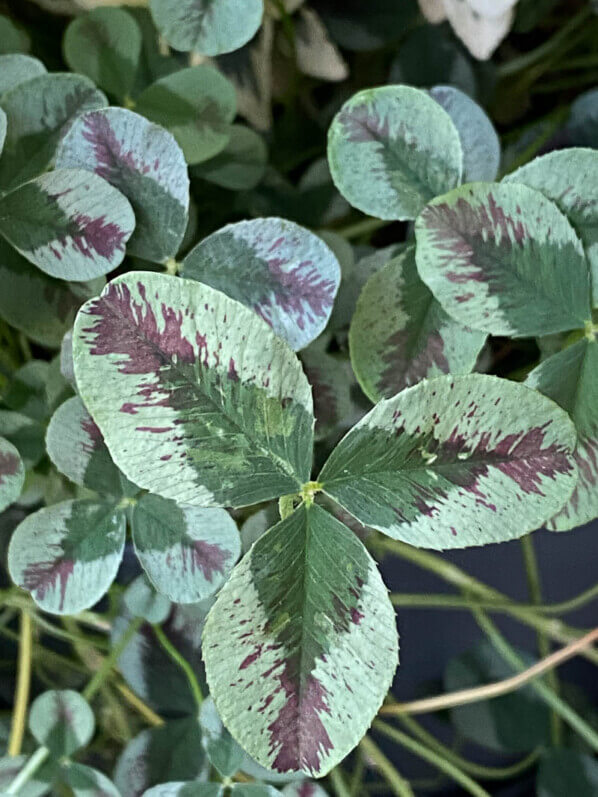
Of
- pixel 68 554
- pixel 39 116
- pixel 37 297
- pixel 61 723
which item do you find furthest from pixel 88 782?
pixel 39 116

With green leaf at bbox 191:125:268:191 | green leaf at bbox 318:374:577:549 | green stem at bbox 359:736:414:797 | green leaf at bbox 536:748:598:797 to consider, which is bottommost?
green leaf at bbox 536:748:598:797

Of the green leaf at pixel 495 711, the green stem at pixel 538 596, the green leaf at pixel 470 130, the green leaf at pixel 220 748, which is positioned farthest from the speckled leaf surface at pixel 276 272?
the green leaf at pixel 495 711

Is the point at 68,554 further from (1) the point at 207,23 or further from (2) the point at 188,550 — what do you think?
(1) the point at 207,23

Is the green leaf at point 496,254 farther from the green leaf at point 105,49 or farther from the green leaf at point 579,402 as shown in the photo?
the green leaf at point 105,49

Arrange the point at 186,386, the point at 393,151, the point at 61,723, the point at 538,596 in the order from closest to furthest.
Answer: the point at 186,386 → the point at 393,151 → the point at 61,723 → the point at 538,596

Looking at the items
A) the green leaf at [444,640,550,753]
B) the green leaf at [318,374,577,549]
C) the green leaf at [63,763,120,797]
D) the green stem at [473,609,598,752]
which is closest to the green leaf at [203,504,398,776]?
the green leaf at [318,374,577,549]

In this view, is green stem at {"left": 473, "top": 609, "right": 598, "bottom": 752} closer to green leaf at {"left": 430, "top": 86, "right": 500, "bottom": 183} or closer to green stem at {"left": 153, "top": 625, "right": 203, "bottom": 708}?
green stem at {"left": 153, "top": 625, "right": 203, "bottom": 708}

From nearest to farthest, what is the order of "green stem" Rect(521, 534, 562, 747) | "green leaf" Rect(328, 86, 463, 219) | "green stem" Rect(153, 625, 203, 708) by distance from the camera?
"green leaf" Rect(328, 86, 463, 219), "green stem" Rect(153, 625, 203, 708), "green stem" Rect(521, 534, 562, 747)
